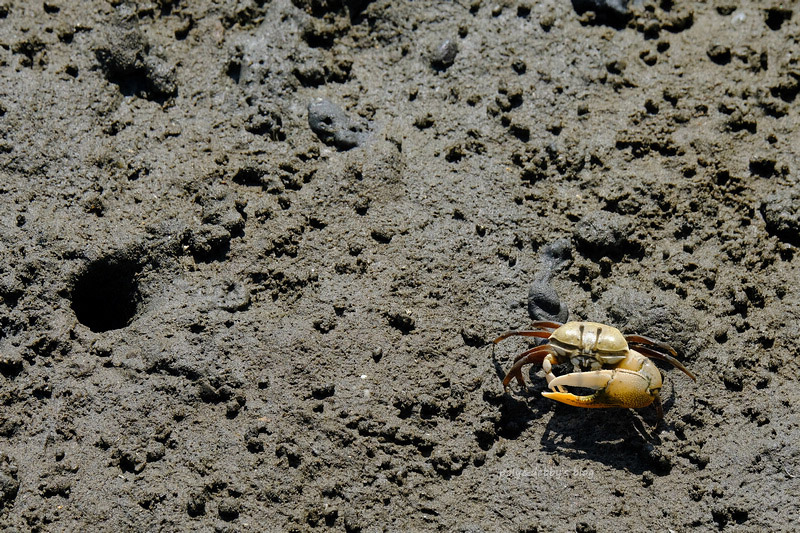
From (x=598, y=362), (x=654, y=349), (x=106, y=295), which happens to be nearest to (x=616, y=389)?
(x=598, y=362)

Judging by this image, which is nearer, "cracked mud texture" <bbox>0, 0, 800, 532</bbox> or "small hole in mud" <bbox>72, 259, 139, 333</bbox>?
"cracked mud texture" <bbox>0, 0, 800, 532</bbox>

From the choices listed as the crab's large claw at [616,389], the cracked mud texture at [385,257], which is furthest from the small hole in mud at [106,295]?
the crab's large claw at [616,389]

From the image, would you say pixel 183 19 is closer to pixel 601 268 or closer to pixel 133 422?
pixel 133 422

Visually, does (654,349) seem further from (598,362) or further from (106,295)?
(106,295)

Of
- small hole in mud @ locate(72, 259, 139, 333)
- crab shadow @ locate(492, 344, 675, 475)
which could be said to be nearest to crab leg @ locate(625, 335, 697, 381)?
crab shadow @ locate(492, 344, 675, 475)

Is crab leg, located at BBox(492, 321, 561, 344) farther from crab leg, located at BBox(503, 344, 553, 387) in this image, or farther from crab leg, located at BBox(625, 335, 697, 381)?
crab leg, located at BBox(625, 335, 697, 381)

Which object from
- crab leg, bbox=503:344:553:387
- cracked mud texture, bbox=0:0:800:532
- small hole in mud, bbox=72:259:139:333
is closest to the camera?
cracked mud texture, bbox=0:0:800:532

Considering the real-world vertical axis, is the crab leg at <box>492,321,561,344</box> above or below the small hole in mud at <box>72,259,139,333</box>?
above
